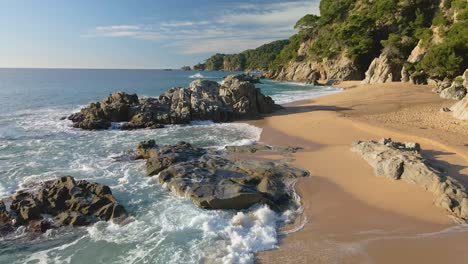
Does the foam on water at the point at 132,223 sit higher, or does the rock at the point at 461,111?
the rock at the point at 461,111

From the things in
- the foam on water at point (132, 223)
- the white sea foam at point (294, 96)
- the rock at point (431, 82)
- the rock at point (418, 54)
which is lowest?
the white sea foam at point (294, 96)

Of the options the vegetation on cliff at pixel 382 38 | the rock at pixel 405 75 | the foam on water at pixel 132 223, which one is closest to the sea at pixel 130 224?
the foam on water at pixel 132 223

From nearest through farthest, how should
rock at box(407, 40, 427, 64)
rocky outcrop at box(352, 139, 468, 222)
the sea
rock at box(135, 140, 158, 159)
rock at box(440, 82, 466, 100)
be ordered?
the sea, rocky outcrop at box(352, 139, 468, 222), rock at box(135, 140, 158, 159), rock at box(440, 82, 466, 100), rock at box(407, 40, 427, 64)

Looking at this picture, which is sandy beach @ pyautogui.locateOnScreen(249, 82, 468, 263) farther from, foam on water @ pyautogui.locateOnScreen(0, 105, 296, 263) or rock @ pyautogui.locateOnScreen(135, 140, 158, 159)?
rock @ pyautogui.locateOnScreen(135, 140, 158, 159)

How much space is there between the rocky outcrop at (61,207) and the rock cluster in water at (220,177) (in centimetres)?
271

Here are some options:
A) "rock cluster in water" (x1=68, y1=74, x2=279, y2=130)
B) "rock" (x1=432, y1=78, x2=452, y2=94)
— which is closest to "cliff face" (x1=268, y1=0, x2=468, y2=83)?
"rock" (x1=432, y1=78, x2=452, y2=94)

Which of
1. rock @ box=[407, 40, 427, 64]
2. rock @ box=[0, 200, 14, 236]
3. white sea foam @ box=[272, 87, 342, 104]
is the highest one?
rock @ box=[407, 40, 427, 64]

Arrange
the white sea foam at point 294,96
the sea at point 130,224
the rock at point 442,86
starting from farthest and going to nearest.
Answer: the white sea foam at point 294,96 < the rock at point 442,86 < the sea at point 130,224

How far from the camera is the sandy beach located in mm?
9320

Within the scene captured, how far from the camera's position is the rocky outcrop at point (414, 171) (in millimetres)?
11391

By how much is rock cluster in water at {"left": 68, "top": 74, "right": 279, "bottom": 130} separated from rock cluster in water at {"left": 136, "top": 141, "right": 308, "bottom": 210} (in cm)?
1022

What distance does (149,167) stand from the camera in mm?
16000

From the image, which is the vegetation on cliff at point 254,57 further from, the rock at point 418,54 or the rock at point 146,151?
the rock at point 146,151

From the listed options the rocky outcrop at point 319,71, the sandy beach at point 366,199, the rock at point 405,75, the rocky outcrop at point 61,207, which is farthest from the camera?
the rocky outcrop at point 319,71
